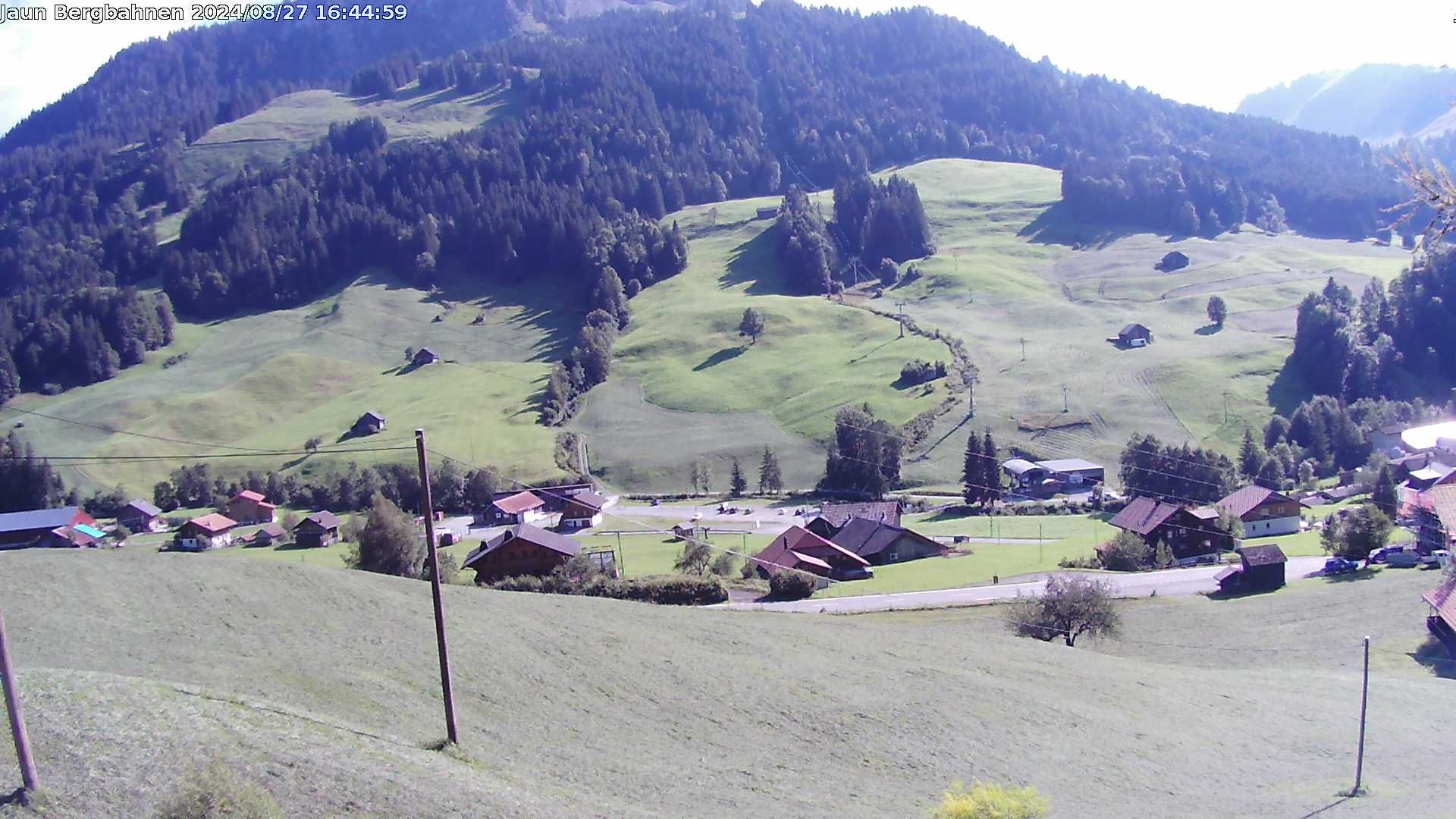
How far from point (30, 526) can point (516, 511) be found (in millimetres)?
35306

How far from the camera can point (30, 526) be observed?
7388 cm

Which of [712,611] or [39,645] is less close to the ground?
[39,645]

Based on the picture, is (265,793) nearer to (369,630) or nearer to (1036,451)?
(369,630)

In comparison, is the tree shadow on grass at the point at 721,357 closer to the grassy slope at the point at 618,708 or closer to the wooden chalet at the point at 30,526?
the wooden chalet at the point at 30,526

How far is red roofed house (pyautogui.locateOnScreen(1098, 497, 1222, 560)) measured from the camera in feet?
209

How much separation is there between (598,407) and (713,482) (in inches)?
930

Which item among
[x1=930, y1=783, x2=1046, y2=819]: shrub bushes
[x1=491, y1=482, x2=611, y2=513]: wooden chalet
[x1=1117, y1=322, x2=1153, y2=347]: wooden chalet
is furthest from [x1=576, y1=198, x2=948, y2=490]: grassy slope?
[x1=930, y1=783, x2=1046, y2=819]: shrub bushes

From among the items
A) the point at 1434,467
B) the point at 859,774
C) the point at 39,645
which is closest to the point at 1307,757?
the point at 859,774

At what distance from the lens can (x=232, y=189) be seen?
635ft

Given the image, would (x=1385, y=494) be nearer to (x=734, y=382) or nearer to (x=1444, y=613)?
(x=1444, y=613)

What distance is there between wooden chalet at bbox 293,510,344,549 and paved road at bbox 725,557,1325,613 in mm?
43503

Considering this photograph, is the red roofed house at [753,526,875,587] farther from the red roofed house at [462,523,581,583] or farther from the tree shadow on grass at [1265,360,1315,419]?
the tree shadow on grass at [1265,360,1315,419]

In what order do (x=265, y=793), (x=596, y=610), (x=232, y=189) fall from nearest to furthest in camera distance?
(x=265, y=793)
(x=596, y=610)
(x=232, y=189)

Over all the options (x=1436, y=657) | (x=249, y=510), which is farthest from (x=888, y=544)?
(x=249, y=510)
